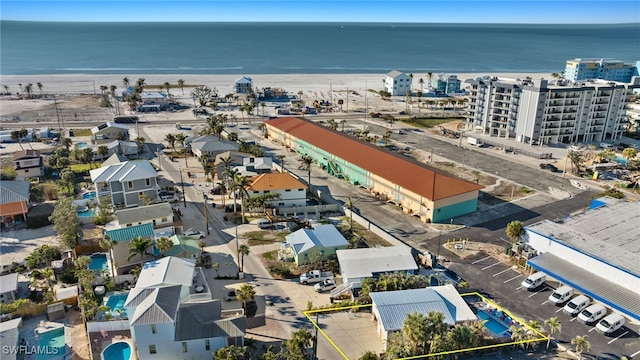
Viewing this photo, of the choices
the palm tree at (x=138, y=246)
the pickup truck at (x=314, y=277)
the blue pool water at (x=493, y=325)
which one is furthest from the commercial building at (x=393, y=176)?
the palm tree at (x=138, y=246)

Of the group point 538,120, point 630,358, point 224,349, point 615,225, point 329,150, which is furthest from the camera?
point 538,120

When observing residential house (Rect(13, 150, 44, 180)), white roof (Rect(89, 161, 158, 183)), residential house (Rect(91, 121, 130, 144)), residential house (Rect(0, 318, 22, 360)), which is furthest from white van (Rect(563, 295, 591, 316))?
residential house (Rect(91, 121, 130, 144))

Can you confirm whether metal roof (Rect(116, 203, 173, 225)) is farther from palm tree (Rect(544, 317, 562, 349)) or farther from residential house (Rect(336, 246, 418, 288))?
palm tree (Rect(544, 317, 562, 349))

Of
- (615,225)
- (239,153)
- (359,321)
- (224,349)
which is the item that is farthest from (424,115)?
(224,349)

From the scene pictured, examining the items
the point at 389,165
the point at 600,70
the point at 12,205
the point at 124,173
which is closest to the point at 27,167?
the point at 12,205

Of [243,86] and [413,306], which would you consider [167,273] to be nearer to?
[413,306]

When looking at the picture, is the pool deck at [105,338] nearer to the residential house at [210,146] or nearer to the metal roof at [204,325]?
the metal roof at [204,325]

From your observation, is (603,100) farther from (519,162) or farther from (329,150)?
(329,150)
